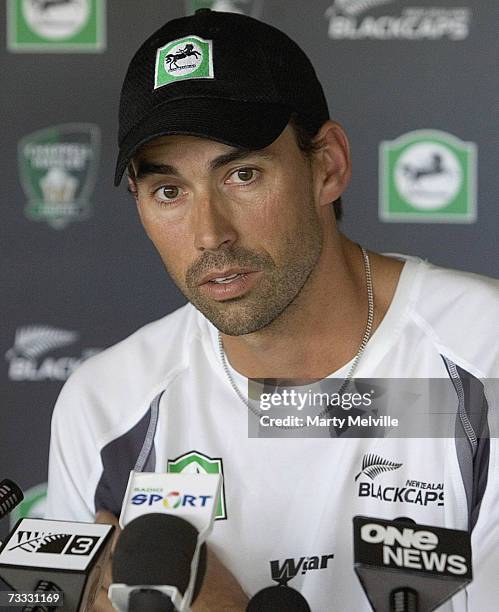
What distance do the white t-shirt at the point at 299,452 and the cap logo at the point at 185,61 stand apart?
45 centimetres

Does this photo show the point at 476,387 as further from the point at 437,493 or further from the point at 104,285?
the point at 104,285

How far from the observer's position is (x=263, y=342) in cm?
145

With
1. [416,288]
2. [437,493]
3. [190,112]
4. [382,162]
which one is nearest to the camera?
[190,112]

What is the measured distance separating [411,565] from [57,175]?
1.72 m

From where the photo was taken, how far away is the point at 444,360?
1.35 meters

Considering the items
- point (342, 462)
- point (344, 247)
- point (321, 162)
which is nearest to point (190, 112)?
point (321, 162)

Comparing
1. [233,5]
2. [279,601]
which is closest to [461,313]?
[279,601]

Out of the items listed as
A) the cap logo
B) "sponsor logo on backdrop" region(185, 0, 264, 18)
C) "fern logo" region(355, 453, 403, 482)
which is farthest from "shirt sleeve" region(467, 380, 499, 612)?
"sponsor logo on backdrop" region(185, 0, 264, 18)

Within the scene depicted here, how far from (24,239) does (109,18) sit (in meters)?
0.56

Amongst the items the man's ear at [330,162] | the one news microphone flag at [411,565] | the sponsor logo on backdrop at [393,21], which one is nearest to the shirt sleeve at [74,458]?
the man's ear at [330,162]

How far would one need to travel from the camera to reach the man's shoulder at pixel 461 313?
52.4 inches

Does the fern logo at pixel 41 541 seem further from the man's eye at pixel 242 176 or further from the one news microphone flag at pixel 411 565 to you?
the man's eye at pixel 242 176

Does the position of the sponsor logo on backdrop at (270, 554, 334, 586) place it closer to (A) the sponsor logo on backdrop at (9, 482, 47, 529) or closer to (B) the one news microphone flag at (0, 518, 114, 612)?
(B) the one news microphone flag at (0, 518, 114, 612)

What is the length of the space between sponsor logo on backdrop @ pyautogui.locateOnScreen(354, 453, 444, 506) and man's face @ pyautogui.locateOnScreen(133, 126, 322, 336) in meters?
0.25
